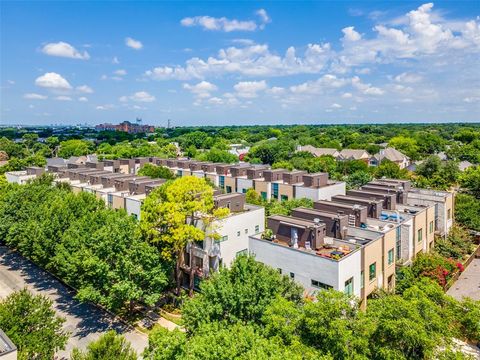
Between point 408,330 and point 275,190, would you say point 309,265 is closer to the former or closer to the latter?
point 408,330

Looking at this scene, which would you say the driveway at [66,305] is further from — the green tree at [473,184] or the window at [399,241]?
the green tree at [473,184]

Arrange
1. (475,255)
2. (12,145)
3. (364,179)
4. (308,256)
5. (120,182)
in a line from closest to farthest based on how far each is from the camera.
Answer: (308,256) → (475,255) → (120,182) → (364,179) → (12,145)

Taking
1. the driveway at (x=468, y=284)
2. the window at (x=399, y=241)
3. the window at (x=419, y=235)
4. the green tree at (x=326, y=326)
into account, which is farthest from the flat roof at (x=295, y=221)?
the driveway at (x=468, y=284)

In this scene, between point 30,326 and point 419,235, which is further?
point 419,235

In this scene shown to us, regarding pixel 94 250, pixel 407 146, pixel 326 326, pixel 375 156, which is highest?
pixel 407 146

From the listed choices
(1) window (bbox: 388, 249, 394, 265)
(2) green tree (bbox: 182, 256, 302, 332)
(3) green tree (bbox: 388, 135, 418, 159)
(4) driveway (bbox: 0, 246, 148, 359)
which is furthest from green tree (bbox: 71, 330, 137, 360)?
(3) green tree (bbox: 388, 135, 418, 159)

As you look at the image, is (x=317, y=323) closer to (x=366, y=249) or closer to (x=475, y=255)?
(x=366, y=249)

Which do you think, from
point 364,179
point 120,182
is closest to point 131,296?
point 120,182

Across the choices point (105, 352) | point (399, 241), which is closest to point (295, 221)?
point (399, 241)
